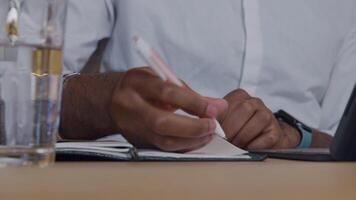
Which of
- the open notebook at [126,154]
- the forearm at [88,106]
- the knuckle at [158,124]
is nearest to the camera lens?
the open notebook at [126,154]

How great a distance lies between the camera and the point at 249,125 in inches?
44.3

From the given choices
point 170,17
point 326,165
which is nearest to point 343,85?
point 170,17

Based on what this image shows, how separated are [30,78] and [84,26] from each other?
0.87 m

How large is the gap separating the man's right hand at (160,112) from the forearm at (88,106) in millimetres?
74

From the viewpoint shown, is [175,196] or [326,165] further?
[326,165]

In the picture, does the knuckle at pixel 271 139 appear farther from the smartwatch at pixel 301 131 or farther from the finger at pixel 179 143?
the finger at pixel 179 143

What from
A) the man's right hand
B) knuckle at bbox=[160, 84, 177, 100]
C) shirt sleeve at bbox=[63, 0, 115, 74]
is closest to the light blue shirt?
shirt sleeve at bbox=[63, 0, 115, 74]

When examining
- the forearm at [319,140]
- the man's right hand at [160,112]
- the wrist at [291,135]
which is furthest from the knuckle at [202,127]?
the forearm at [319,140]

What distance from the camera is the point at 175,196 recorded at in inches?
20.2

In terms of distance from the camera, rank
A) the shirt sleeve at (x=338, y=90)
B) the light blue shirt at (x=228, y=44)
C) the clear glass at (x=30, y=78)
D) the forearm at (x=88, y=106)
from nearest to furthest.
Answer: the clear glass at (x=30, y=78)
the forearm at (x=88, y=106)
the light blue shirt at (x=228, y=44)
the shirt sleeve at (x=338, y=90)

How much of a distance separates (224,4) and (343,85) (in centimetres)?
33

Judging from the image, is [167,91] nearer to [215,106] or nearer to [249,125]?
[215,106]

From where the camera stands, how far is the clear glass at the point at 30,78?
63 cm

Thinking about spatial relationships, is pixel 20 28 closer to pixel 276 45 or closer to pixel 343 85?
pixel 276 45
